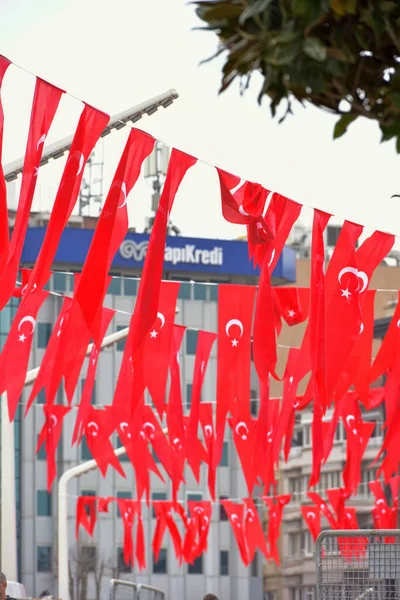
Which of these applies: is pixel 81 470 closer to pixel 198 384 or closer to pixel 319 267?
pixel 198 384

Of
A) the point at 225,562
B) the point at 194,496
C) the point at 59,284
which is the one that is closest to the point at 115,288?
the point at 59,284

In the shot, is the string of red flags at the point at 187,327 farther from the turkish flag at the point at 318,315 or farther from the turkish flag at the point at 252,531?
the turkish flag at the point at 252,531

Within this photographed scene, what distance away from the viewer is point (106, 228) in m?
13.6

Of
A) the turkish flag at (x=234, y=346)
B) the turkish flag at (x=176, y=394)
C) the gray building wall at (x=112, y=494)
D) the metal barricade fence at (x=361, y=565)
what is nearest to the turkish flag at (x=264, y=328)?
the turkish flag at (x=234, y=346)

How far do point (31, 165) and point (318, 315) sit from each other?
400cm

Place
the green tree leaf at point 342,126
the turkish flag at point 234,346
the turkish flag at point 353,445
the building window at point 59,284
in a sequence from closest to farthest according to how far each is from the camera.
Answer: the green tree leaf at point 342,126
the turkish flag at point 234,346
the turkish flag at point 353,445
the building window at point 59,284

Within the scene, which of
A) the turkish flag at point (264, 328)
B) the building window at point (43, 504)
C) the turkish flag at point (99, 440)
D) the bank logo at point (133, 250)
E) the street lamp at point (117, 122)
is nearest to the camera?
the street lamp at point (117, 122)

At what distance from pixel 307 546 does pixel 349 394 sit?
68.0 meters

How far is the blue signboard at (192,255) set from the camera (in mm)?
90500

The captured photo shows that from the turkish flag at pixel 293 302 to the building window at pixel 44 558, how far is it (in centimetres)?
6709

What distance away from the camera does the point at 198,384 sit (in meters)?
24.4

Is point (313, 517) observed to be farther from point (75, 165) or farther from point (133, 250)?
point (133, 250)

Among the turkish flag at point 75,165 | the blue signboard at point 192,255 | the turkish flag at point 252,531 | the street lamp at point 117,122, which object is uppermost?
the blue signboard at point 192,255

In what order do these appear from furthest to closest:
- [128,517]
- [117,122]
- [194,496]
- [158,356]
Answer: [194,496] → [128,517] → [158,356] → [117,122]
